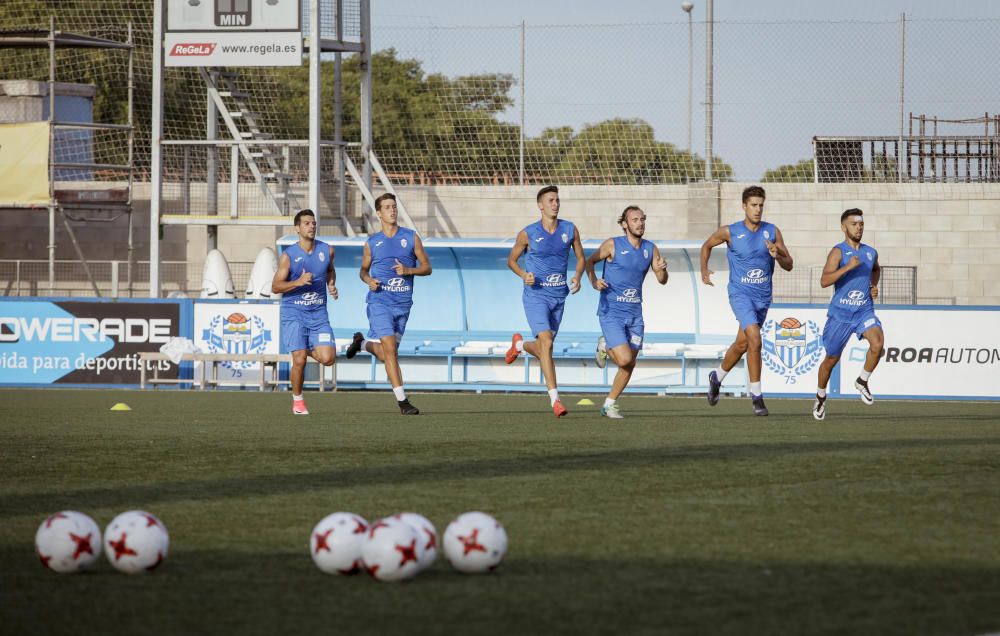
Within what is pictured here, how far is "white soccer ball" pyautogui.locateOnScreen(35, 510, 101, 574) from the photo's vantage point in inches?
202

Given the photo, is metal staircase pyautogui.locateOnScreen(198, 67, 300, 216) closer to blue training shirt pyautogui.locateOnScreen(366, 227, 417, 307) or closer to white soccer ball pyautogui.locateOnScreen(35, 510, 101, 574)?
blue training shirt pyautogui.locateOnScreen(366, 227, 417, 307)

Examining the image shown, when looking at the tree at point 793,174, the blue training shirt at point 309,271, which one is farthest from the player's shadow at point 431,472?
the tree at point 793,174

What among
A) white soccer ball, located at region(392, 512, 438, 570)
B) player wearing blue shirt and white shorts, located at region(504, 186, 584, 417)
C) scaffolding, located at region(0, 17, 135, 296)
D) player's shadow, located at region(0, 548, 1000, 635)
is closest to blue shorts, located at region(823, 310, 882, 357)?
player wearing blue shirt and white shorts, located at region(504, 186, 584, 417)

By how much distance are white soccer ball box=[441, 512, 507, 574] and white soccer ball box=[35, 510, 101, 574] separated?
4.27 feet

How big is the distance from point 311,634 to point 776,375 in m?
17.6

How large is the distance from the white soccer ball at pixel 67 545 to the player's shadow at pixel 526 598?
0.18 ft

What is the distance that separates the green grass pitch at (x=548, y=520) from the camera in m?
4.44

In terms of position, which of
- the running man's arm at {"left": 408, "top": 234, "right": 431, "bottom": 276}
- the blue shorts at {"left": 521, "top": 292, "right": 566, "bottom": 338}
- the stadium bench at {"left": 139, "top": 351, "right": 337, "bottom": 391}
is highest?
the running man's arm at {"left": 408, "top": 234, "right": 431, "bottom": 276}

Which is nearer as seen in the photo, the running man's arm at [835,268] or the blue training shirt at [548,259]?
the running man's arm at [835,268]

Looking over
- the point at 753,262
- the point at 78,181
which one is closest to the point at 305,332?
the point at 753,262

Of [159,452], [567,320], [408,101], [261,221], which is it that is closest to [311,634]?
[159,452]

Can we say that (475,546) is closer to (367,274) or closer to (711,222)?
(367,274)

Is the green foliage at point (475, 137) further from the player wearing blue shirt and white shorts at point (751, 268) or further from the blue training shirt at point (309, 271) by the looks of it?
the blue training shirt at point (309, 271)

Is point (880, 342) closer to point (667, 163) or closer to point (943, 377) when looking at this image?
point (943, 377)
